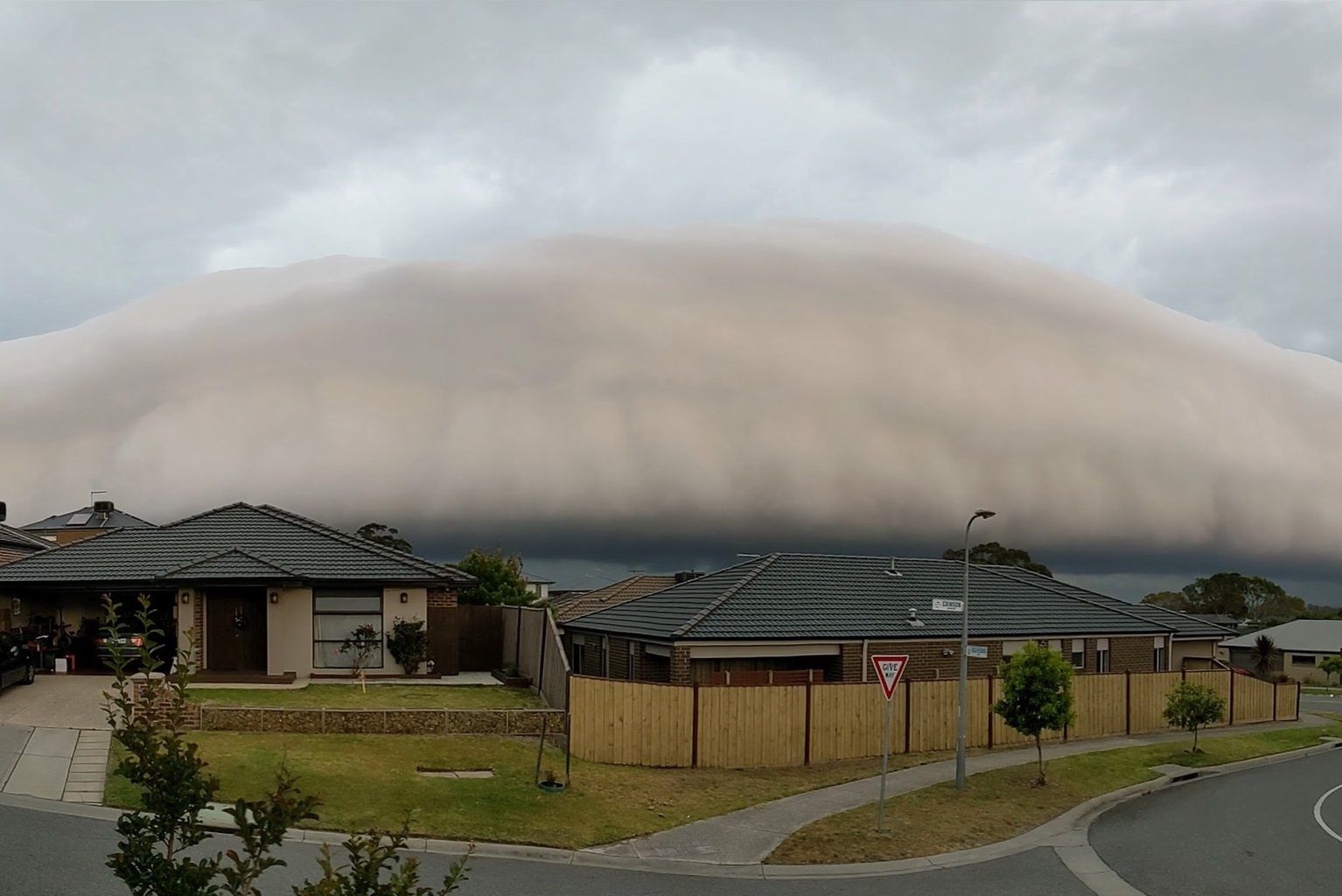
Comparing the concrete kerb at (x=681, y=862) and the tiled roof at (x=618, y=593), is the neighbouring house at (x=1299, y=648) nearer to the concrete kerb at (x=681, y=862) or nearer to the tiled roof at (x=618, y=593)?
the tiled roof at (x=618, y=593)

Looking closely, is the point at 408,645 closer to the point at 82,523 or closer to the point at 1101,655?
the point at 1101,655

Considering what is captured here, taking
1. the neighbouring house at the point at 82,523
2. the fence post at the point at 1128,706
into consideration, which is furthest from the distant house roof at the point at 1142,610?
the neighbouring house at the point at 82,523

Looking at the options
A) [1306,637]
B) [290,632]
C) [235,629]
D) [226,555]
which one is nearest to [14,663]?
[235,629]

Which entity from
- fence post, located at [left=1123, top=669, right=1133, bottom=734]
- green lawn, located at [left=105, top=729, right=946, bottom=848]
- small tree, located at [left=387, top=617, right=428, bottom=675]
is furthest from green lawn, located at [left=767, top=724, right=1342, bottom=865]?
small tree, located at [left=387, top=617, right=428, bottom=675]

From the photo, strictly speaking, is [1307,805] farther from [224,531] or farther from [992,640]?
[224,531]

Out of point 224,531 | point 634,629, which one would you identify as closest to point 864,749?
point 634,629

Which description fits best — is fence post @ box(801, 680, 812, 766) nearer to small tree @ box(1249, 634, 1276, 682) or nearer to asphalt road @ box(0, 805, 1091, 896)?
asphalt road @ box(0, 805, 1091, 896)

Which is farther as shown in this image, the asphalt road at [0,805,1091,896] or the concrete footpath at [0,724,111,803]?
the concrete footpath at [0,724,111,803]
